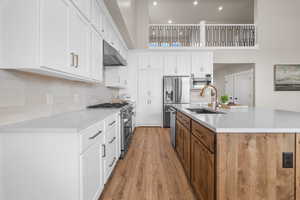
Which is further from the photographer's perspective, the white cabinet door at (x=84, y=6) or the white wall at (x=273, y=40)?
the white wall at (x=273, y=40)

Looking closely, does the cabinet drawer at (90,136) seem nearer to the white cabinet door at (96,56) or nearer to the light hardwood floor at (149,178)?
the light hardwood floor at (149,178)

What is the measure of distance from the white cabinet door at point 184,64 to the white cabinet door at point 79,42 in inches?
162

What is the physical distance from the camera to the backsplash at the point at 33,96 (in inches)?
49.2

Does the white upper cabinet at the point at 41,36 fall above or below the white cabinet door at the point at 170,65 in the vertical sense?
below

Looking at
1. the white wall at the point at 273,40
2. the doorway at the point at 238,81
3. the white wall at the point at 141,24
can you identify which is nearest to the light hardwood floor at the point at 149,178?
the doorway at the point at 238,81

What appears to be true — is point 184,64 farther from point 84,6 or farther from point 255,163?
point 255,163

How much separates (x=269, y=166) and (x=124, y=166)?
1.94 meters

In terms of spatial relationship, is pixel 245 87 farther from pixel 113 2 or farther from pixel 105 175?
pixel 105 175

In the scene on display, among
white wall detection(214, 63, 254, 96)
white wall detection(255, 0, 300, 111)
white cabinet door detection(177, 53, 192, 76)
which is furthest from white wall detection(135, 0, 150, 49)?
white wall detection(214, 63, 254, 96)

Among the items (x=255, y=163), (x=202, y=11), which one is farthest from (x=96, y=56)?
(x=202, y=11)

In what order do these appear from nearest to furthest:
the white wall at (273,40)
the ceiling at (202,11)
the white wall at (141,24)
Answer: the white wall at (141,24), the white wall at (273,40), the ceiling at (202,11)

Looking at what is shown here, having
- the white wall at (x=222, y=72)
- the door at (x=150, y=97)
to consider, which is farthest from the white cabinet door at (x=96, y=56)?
the white wall at (x=222, y=72)

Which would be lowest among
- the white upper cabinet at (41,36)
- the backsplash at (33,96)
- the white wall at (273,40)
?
the backsplash at (33,96)

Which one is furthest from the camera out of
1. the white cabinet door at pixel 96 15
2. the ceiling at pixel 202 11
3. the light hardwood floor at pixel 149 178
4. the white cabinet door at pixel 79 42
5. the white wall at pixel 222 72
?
the white wall at pixel 222 72
